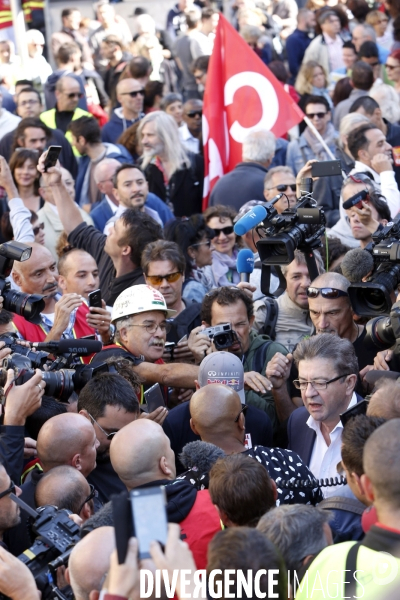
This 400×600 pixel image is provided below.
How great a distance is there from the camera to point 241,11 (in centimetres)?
1405

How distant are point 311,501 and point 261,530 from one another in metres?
1.05

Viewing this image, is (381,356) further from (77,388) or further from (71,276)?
(71,276)

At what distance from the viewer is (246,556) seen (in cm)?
294

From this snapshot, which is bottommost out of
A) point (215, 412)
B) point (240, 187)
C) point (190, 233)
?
point (240, 187)

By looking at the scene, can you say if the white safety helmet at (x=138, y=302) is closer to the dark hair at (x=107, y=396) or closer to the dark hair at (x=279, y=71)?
the dark hair at (x=107, y=396)

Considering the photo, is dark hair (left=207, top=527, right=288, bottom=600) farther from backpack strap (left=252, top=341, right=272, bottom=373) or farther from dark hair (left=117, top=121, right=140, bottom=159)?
dark hair (left=117, top=121, right=140, bottom=159)

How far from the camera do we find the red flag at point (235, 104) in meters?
9.01

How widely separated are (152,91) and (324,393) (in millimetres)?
6789

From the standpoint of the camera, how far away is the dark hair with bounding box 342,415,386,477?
3.82m

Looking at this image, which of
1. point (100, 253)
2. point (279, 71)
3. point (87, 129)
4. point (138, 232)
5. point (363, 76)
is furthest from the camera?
point (279, 71)

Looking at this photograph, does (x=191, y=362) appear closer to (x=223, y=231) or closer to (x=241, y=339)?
(x=241, y=339)

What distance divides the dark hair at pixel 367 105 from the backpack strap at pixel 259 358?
167 inches

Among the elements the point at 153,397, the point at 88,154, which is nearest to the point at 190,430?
the point at 153,397

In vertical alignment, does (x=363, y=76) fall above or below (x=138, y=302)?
below
